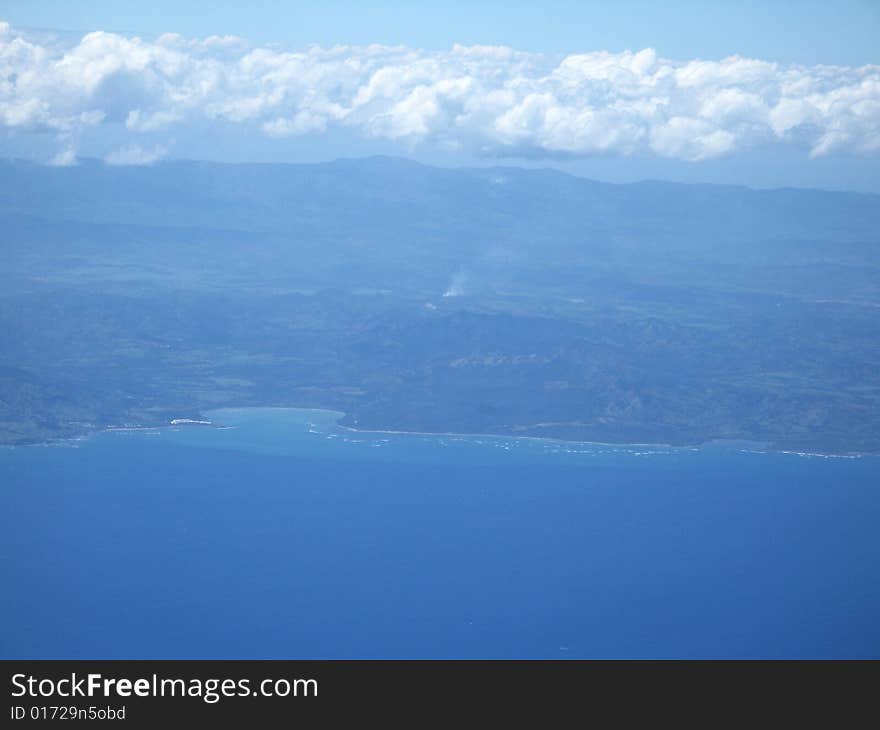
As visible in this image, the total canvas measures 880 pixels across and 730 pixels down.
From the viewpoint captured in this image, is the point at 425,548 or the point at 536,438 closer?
the point at 425,548

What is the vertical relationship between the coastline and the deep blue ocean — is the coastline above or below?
above

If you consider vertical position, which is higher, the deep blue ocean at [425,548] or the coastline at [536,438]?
the coastline at [536,438]

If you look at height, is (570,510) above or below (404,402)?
below

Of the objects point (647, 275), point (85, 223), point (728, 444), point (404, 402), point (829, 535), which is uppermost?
point (85, 223)

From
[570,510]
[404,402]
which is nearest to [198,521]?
[570,510]

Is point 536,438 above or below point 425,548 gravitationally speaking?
above

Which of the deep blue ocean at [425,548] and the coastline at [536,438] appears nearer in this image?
the deep blue ocean at [425,548]

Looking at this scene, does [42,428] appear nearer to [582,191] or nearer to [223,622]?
[223,622]

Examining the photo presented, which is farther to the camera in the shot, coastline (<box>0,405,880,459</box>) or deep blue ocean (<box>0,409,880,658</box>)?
coastline (<box>0,405,880,459</box>)
